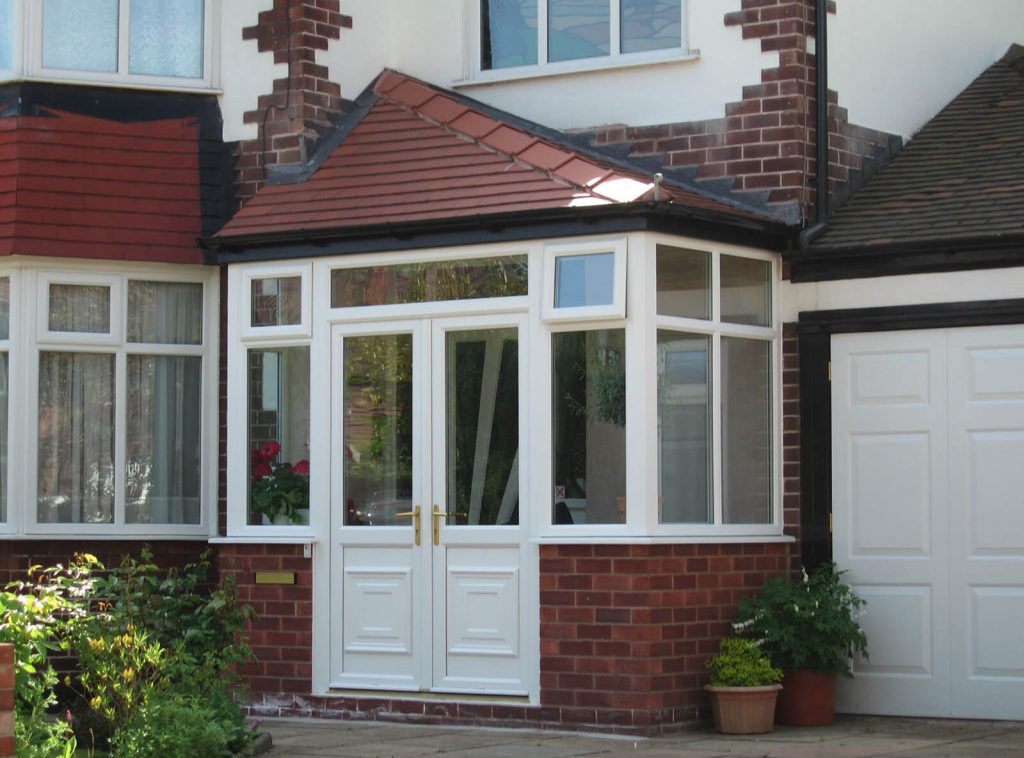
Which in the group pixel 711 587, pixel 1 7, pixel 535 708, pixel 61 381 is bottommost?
pixel 535 708

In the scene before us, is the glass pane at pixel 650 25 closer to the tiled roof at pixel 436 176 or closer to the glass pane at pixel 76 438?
the tiled roof at pixel 436 176

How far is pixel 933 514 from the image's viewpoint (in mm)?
9906

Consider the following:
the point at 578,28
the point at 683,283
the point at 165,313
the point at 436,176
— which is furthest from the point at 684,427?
the point at 165,313

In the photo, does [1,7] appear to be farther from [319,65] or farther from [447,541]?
[447,541]

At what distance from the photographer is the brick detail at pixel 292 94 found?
11.3 metres

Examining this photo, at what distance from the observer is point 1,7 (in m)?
11.5

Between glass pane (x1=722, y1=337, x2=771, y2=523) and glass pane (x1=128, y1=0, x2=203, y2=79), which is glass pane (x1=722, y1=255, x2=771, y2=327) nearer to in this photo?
glass pane (x1=722, y1=337, x2=771, y2=523)

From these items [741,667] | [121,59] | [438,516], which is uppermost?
[121,59]

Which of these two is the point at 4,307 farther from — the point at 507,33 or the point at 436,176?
the point at 507,33

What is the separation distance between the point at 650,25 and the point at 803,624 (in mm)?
4014

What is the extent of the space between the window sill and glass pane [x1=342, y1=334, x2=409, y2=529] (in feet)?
7.33

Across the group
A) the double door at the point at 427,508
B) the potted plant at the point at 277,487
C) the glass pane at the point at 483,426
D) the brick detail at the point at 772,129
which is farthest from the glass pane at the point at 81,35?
the brick detail at the point at 772,129

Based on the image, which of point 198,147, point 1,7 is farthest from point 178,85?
point 1,7

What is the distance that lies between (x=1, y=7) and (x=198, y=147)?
1.60m
